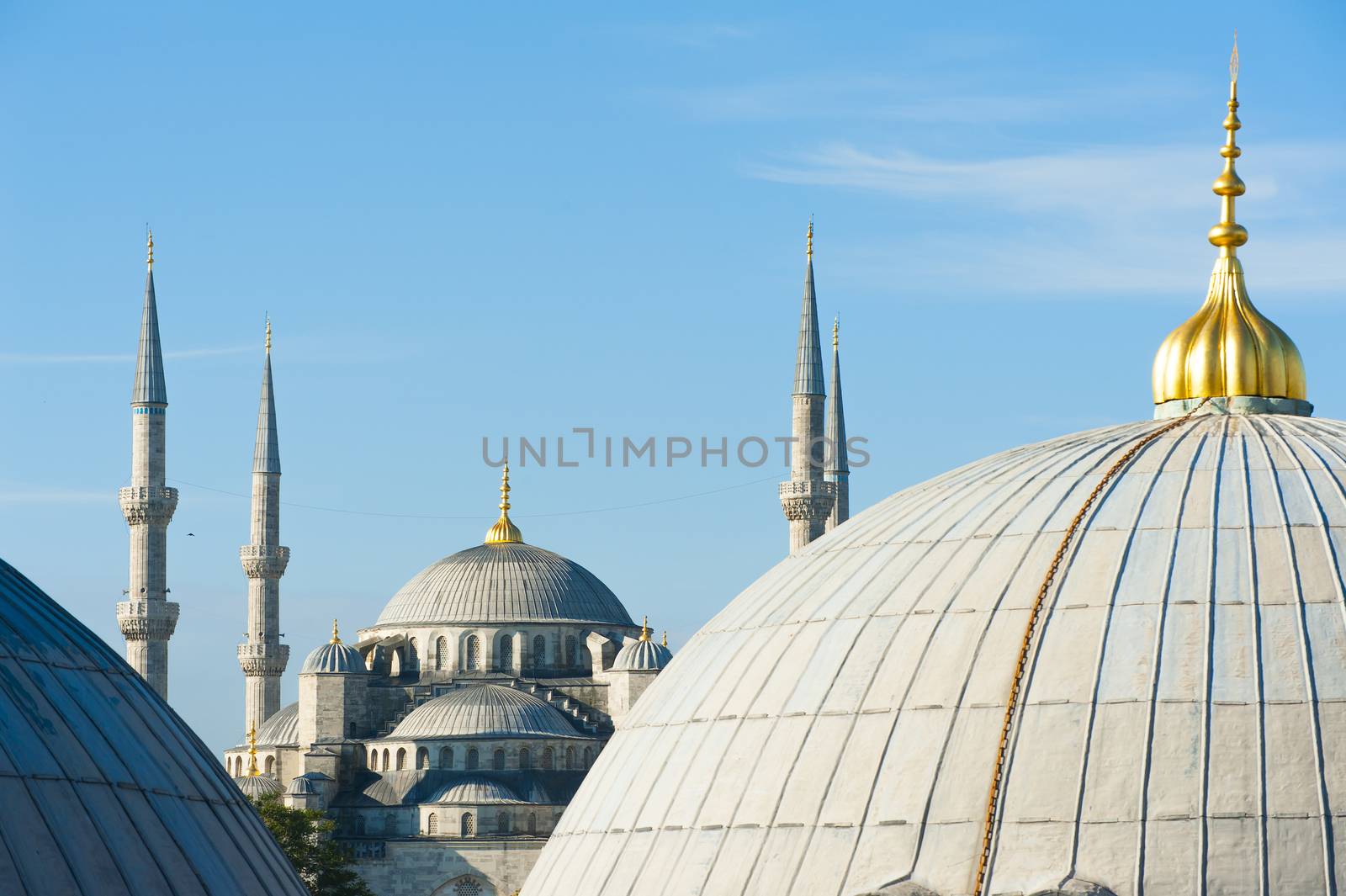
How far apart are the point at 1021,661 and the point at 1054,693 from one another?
0.30m

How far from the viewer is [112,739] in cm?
1194

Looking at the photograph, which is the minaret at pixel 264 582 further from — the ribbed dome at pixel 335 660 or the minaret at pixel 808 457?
the minaret at pixel 808 457

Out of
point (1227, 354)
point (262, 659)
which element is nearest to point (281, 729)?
point (262, 659)

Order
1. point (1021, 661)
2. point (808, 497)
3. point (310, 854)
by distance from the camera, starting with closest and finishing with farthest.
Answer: point (1021, 661), point (310, 854), point (808, 497)

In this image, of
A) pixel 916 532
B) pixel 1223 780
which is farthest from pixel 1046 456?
pixel 1223 780

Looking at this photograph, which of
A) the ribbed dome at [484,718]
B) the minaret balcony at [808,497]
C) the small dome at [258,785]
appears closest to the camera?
the minaret balcony at [808,497]

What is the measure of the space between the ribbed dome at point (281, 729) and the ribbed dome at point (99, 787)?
49.4 meters

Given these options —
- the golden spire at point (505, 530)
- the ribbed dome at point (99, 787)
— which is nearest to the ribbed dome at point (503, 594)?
the golden spire at point (505, 530)

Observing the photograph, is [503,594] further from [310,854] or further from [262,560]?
[310,854]

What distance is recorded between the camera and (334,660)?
6119 centimetres

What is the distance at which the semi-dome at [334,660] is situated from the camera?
6078 cm

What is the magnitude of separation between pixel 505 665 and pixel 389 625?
12.1 ft

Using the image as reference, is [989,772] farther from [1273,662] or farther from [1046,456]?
[1046,456]

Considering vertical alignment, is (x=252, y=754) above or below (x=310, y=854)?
above
